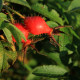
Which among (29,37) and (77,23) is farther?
(77,23)

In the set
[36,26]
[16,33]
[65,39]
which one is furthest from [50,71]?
[16,33]

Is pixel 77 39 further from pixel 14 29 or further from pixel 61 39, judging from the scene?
pixel 14 29

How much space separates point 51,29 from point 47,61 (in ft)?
2.52

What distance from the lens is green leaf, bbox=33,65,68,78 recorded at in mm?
1537

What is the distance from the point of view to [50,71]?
1571mm

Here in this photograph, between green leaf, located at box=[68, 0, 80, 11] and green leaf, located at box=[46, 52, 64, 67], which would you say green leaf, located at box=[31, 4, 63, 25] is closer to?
green leaf, located at box=[68, 0, 80, 11]

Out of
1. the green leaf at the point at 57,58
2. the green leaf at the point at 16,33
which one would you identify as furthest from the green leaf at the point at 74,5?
the green leaf at the point at 16,33

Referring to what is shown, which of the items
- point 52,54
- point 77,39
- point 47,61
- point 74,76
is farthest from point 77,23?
point 47,61

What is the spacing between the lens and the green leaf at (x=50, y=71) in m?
1.54

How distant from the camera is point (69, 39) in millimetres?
1537

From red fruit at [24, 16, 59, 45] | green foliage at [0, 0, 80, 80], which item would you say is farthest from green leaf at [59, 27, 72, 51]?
red fruit at [24, 16, 59, 45]

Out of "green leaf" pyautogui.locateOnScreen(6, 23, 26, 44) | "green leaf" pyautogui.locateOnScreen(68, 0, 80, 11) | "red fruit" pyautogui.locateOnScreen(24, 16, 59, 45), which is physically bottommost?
"green leaf" pyautogui.locateOnScreen(6, 23, 26, 44)

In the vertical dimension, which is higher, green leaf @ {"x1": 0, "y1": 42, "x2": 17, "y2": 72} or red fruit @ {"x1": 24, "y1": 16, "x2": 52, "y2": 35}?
red fruit @ {"x1": 24, "y1": 16, "x2": 52, "y2": 35}

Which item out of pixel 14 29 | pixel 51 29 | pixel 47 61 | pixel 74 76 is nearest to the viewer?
pixel 14 29
